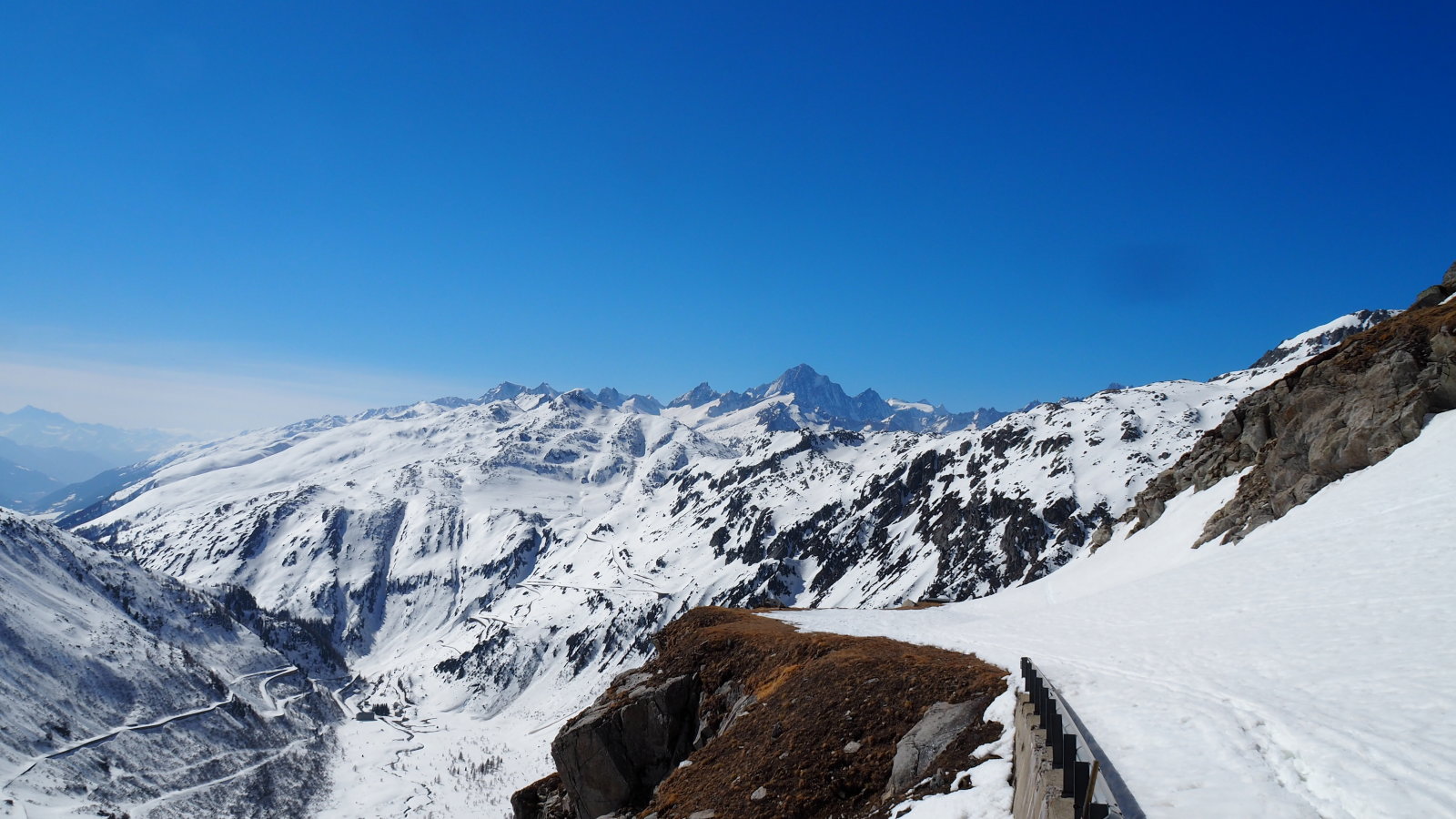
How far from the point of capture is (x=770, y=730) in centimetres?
2102

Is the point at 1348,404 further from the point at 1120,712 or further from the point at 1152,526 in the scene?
the point at 1120,712

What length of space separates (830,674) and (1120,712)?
965cm

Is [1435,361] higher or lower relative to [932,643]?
higher

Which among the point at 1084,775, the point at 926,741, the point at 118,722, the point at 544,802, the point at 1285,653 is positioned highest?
the point at 1285,653

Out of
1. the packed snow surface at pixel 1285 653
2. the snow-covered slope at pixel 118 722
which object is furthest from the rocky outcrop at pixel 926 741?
the snow-covered slope at pixel 118 722

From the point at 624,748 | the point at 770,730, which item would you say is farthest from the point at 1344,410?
the point at 624,748

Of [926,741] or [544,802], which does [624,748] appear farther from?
[926,741]

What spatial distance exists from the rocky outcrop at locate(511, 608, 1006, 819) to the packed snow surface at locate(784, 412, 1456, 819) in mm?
2609

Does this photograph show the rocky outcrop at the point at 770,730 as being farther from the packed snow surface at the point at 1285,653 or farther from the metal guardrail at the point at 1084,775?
the metal guardrail at the point at 1084,775

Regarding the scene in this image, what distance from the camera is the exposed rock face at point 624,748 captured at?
1030 inches

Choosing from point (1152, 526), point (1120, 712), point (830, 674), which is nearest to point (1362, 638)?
point (1120, 712)

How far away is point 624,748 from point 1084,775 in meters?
20.7

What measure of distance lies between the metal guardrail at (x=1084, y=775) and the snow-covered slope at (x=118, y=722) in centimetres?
16152

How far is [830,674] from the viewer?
73.7 feet
